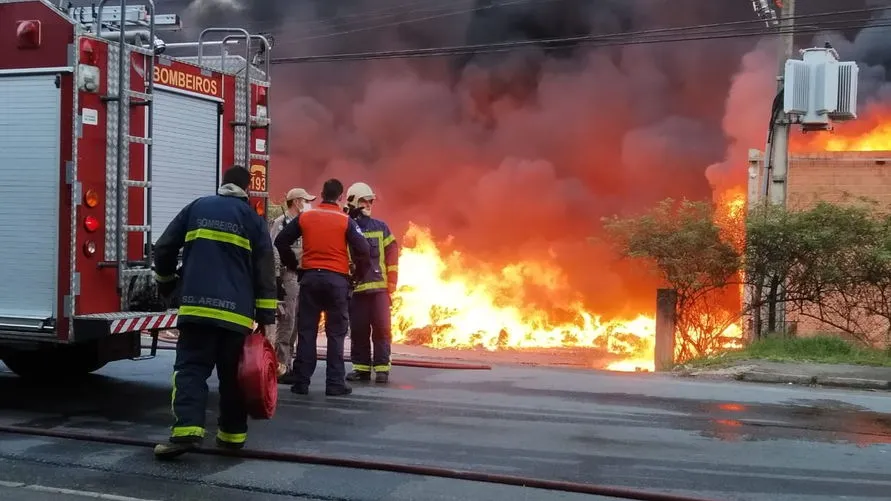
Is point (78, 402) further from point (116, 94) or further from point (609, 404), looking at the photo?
point (609, 404)

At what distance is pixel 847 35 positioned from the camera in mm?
21141

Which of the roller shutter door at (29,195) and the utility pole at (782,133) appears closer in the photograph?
the roller shutter door at (29,195)

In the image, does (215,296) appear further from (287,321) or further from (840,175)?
(840,175)

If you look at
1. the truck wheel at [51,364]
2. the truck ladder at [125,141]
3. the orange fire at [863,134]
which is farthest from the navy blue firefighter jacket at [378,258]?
the orange fire at [863,134]

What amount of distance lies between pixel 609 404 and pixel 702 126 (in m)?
14.4

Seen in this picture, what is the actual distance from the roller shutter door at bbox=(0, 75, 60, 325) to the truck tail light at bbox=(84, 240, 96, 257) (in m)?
0.19

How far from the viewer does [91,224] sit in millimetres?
6223

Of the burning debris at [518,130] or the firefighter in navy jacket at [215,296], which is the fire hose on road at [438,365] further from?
the burning debris at [518,130]

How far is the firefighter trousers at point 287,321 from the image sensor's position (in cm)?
847

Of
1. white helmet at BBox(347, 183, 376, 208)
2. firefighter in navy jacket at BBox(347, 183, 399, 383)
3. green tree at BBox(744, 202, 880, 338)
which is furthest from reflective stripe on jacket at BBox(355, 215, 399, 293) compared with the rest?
green tree at BBox(744, 202, 880, 338)

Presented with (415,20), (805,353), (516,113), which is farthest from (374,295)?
(415,20)

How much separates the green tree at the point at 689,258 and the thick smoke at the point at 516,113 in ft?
18.5

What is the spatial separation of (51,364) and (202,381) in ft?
11.6

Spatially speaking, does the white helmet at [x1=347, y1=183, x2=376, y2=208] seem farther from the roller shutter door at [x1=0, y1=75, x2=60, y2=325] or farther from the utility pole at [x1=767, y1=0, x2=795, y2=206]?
the utility pole at [x1=767, y1=0, x2=795, y2=206]
